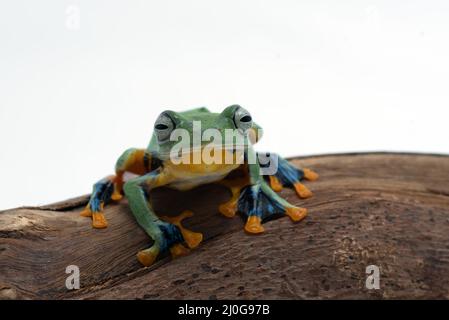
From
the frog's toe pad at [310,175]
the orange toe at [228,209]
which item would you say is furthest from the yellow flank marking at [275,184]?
the orange toe at [228,209]

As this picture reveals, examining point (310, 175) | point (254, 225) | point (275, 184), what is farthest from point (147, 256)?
point (310, 175)

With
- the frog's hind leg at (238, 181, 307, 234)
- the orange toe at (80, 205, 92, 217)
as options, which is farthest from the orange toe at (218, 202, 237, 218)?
the orange toe at (80, 205, 92, 217)

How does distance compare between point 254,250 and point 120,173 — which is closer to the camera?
point 254,250

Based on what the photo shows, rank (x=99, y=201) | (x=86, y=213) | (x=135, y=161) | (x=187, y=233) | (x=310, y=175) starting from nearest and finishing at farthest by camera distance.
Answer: (x=187, y=233)
(x=86, y=213)
(x=99, y=201)
(x=135, y=161)
(x=310, y=175)

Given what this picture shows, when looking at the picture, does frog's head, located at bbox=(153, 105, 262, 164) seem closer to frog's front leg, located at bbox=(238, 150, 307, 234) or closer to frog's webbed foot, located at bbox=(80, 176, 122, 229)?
frog's front leg, located at bbox=(238, 150, 307, 234)

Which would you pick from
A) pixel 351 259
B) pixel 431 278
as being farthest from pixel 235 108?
pixel 431 278

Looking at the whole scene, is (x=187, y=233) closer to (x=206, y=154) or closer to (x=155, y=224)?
(x=155, y=224)
